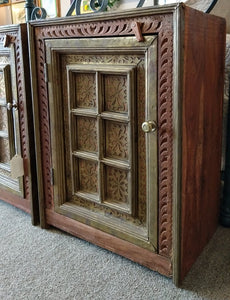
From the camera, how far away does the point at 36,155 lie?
5.18 feet

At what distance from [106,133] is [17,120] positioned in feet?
1.65

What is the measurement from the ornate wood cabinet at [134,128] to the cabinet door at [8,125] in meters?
0.16

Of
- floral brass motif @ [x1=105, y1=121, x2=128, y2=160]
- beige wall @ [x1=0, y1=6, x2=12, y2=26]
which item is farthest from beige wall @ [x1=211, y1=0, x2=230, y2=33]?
beige wall @ [x1=0, y1=6, x2=12, y2=26]

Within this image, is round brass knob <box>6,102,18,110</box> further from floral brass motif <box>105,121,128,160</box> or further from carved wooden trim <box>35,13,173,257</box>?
floral brass motif <box>105,121,128,160</box>

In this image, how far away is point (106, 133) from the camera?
136 centimetres

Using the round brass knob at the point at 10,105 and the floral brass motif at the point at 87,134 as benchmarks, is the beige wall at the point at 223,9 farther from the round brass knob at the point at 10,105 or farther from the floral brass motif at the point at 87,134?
the round brass knob at the point at 10,105

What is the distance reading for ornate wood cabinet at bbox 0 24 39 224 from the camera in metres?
1.54

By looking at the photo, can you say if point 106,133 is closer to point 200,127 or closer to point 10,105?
point 200,127

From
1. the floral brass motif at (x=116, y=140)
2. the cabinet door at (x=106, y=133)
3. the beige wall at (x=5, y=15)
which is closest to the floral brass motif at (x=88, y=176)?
the cabinet door at (x=106, y=133)

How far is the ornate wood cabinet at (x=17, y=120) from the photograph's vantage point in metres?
1.54

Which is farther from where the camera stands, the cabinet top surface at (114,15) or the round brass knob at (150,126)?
the round brass knob at (150,126)

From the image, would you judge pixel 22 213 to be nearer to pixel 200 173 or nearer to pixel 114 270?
pixel 114 270


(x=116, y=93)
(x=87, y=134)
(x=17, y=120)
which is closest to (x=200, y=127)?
(x=116, y=93)

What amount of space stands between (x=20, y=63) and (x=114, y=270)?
3.13 ft
